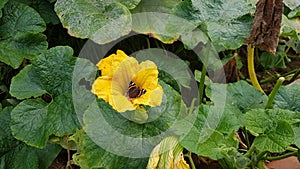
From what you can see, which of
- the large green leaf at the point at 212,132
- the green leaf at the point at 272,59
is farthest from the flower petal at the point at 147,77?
the green leaf at the point at 272,59

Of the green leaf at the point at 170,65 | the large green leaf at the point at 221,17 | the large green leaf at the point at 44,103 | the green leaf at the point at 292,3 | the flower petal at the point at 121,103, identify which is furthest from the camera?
the green leaf at the point at 292,3

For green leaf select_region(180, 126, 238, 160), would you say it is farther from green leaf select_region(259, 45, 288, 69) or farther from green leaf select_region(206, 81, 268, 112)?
green leaf select_region(259, 45, 288, 69)

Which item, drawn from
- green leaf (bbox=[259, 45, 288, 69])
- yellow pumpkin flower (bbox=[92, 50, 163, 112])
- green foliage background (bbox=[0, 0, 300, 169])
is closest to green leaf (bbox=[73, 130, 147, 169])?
green foliage background (bbox=[0, 0, 300, 169])

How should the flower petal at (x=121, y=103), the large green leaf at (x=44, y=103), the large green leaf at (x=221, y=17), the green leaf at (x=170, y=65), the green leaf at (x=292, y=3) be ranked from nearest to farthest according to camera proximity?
the flower petal at (x=121, y=103)
the large green leaf at (x=44, y=103)
the large green leaf at (x=221, y=17)
the green leaf at (x=170, y=65)
the green leaf at (x=292, y=3)

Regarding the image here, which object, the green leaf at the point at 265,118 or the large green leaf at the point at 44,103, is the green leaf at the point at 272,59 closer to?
the green leaf at the point at 265,118

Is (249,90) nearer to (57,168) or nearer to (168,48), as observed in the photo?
(168,48)

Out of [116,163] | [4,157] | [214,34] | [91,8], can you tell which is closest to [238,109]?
[214,34]
